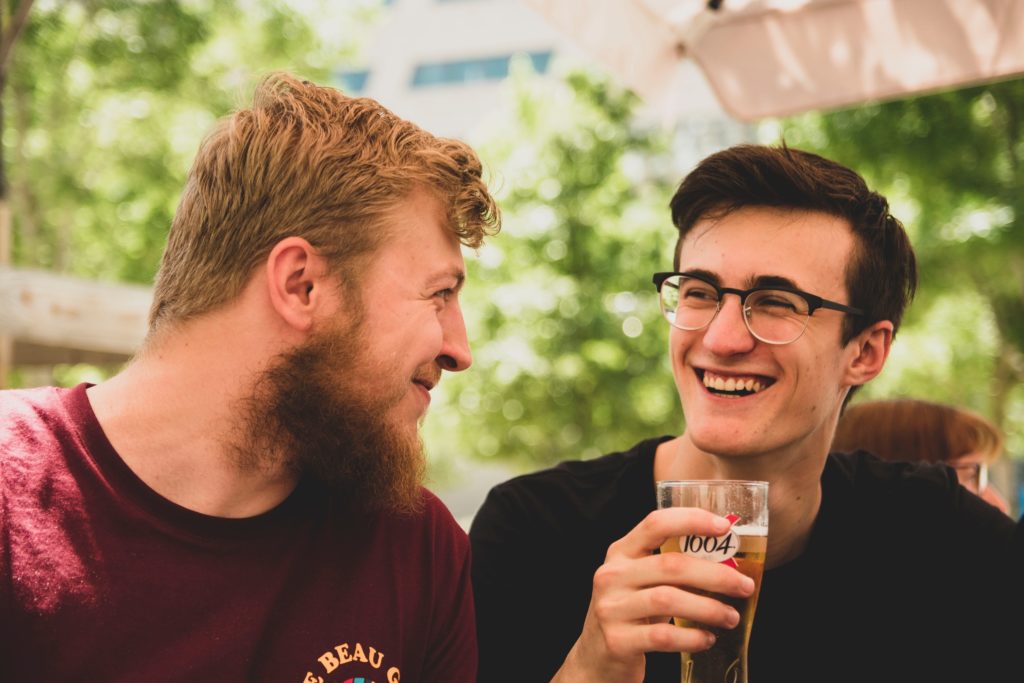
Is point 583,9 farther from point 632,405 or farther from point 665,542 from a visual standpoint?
point 632,405

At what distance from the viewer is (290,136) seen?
2.27 metres

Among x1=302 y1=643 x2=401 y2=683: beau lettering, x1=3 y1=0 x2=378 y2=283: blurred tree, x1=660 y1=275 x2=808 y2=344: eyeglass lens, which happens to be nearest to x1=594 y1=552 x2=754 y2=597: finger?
x1=302 y1=643 x2=401 y2=683: beau lettering

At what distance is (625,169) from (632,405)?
4358mm

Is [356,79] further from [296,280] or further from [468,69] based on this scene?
[296,280]

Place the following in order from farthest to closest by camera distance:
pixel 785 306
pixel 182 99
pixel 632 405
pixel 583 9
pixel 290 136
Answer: pixel 632 405, pixel 182 99, pixel 583 9, pixel 785 306, pixel 290 136

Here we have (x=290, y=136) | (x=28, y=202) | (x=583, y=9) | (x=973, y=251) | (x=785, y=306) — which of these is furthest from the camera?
(x=28, y=202)

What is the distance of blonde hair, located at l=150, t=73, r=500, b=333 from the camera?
2.23m

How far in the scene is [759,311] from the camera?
2.76 metres

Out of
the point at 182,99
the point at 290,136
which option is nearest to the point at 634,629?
the point at 290,136

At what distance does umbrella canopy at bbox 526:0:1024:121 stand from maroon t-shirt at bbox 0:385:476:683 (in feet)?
6.99

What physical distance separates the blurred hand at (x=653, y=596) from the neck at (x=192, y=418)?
73cm

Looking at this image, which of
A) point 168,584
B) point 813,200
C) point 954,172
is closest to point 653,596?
point 168,584

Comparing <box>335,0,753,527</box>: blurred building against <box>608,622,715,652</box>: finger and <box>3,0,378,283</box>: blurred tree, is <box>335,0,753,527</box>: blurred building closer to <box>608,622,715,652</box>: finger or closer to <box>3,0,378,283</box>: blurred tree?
<box>3,0,378,283</box>: blurred tree

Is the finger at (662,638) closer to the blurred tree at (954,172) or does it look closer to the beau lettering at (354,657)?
the beau lettering at (354,657)
